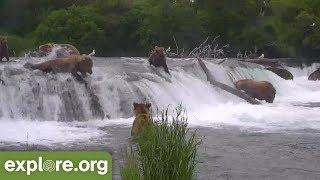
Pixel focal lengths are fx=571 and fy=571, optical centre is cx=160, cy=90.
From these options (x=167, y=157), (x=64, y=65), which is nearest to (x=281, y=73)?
(x=64, y=65)

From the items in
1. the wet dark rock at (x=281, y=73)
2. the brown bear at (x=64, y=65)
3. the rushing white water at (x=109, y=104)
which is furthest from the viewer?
the wet dark rock at (x=281, y=73)

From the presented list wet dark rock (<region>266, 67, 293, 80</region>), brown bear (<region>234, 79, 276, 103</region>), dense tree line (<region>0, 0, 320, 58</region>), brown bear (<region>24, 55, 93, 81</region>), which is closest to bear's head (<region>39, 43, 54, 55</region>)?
brown bear (<region>24, 55, 93, 81</region>)

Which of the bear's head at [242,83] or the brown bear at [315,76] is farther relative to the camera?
the brown bear at [315,76]

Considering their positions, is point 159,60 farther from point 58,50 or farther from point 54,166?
point 54,166

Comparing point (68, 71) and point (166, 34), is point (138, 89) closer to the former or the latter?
point (68, 71)

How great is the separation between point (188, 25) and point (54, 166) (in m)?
32.2

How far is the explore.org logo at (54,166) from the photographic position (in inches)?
114

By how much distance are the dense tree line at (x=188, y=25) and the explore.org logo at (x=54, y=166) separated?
2647 cm

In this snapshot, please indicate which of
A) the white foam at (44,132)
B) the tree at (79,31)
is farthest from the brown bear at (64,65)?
the tree at (79,31)

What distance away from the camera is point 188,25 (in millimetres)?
34781

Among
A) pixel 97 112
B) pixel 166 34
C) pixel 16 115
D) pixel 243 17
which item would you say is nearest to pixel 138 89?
pixel 97 112

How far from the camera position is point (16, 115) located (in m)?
12.8

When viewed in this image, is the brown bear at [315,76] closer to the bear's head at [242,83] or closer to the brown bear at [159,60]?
the bear's head at [242,83]

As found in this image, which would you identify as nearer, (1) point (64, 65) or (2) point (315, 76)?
(1) point (64, 65)
